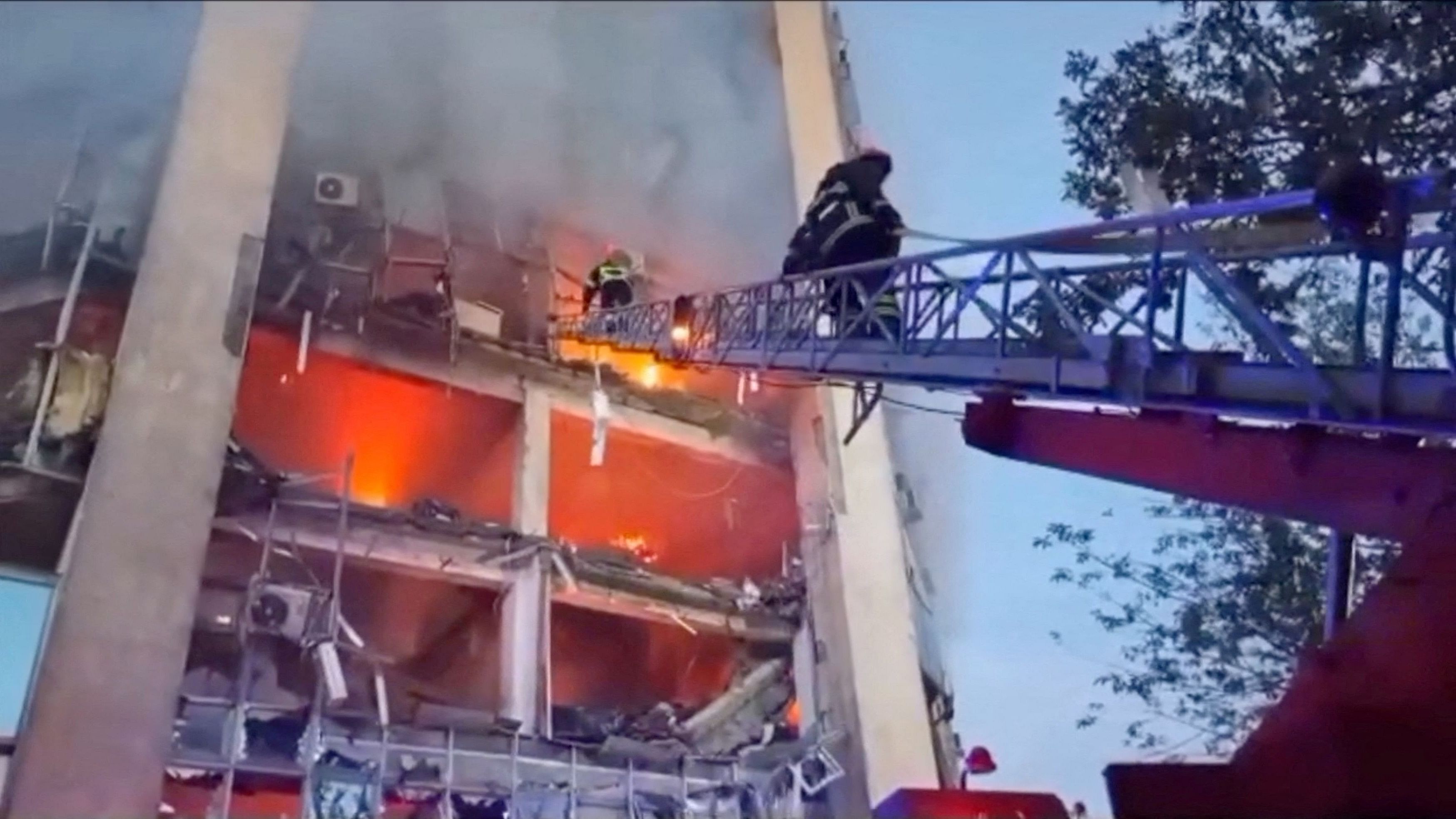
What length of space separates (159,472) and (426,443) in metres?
4.69

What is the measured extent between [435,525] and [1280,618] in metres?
7.62

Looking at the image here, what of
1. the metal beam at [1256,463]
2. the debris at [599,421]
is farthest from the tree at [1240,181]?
the debris at [599,421]

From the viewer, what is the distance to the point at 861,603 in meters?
13.5

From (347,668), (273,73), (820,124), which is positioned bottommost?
(347,668)

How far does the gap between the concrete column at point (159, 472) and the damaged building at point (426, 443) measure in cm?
3

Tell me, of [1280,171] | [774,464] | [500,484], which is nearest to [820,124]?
[774,464]

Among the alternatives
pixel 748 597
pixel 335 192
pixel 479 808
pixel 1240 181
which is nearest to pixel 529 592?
pixel 748 597

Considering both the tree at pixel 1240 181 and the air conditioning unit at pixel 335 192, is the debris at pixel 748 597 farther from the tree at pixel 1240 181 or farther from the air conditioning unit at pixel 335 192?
the air conditioning unit at pixel 335 192

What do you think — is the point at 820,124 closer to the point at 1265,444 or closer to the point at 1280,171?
the point at 1280,171

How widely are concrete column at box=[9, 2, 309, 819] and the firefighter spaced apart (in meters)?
3.33

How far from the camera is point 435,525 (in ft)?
40.7

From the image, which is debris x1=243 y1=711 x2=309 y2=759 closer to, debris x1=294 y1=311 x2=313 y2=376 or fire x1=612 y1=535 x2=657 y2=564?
debris x1=294 y1=311 x2=313 y2=376

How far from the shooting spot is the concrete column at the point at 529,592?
12.4 meters

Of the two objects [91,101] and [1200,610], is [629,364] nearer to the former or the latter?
[91,101]
